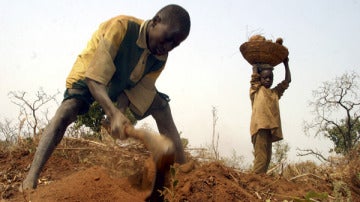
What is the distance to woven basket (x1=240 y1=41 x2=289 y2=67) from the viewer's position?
4.98 meters

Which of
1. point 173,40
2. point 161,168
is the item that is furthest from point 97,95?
point 161,168

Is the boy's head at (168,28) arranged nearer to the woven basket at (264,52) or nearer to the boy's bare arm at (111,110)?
the boy's bare arm at (111,110)

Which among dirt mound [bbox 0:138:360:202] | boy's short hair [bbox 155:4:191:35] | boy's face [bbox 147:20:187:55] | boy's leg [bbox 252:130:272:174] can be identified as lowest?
dirt mound [bbox 0:138:360:202]

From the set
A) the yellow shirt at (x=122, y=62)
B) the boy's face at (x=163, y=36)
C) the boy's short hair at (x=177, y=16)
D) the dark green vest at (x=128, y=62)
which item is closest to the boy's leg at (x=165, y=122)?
the yellow shirt at (x=122, y=62)

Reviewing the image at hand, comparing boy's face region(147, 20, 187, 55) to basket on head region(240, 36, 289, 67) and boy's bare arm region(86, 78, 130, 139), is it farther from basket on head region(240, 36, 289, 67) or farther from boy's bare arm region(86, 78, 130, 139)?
basket on head region(240, 36, 289, 67)

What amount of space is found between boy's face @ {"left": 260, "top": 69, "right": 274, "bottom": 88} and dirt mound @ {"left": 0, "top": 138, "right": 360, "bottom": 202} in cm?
131

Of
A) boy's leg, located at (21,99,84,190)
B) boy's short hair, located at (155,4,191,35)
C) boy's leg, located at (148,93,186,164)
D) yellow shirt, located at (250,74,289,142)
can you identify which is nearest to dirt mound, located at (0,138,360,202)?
boy's leg, located at (21,99,84,190)

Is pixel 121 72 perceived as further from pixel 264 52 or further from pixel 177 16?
pixel 264 52

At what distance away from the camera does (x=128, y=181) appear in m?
2.54

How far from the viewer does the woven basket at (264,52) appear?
16.3 feet

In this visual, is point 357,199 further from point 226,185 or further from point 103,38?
point 103,38

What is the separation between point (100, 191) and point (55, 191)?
12.0 inches

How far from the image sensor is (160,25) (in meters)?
3.03

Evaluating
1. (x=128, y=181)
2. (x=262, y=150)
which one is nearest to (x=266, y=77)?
(x=262, y=150)
